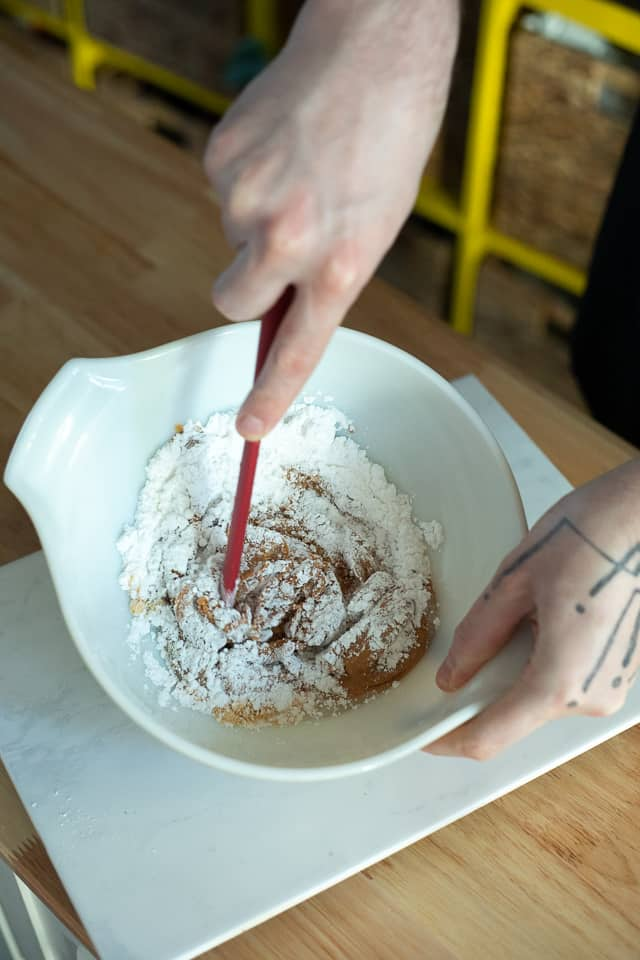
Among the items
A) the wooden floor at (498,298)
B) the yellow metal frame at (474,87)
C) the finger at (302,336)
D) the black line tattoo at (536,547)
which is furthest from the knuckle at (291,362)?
the wooden floor at (498,298)

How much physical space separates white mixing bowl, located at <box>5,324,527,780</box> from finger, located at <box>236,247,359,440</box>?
0.54ft

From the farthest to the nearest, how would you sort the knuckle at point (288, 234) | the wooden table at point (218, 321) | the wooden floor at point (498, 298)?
the wooden floor at point (498, 298) → the wooden table at point (218, 321) → the knuckle at point (288, 234)

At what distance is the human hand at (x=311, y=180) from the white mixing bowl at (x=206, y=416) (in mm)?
158

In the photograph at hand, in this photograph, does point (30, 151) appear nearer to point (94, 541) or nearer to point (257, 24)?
point (94, 541)

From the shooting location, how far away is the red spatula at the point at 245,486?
60 centimetres

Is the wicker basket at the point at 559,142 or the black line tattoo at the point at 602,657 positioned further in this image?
the wicker basket at the point at 559,142

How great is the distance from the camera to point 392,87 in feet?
2.03

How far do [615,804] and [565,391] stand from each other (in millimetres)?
1104

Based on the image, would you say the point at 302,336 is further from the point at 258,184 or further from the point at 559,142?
the point at 559,142

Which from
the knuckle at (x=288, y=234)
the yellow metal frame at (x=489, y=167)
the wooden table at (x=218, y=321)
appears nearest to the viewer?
the knuckle at (x=288, y=234)

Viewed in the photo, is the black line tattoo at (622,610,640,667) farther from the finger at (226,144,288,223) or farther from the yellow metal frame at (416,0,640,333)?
the yellow metal frame at (416,0,640,333)

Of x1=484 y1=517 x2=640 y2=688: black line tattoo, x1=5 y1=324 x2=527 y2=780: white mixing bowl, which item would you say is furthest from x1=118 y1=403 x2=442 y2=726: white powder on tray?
x1=484 y1=517 x2=640 y2=688: black line tattoo

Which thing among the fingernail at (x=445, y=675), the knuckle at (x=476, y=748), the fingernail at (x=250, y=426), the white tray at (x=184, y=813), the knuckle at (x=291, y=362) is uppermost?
the knuckle at (x=291, y=362)

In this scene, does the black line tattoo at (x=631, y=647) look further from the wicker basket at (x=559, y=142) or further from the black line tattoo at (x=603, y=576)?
the wicker basket at (x=559, y=142)
